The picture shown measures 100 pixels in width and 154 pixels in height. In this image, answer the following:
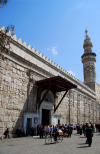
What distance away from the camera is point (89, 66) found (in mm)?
29250

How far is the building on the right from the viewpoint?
93.5 ft

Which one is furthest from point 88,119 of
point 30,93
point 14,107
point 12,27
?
point 12,27

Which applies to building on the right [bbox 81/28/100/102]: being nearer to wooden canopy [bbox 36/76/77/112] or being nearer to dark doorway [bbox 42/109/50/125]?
wooden canopy [bbox 36/76/77/112]

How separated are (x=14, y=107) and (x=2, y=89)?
168 centimetres

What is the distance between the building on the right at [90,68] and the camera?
28.5 meters

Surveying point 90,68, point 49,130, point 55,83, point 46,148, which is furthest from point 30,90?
point 90,68

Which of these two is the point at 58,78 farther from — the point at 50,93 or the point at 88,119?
the point at 88,119

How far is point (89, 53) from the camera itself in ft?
98.2

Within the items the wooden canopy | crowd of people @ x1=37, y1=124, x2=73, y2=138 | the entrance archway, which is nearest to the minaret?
the wooden canopy

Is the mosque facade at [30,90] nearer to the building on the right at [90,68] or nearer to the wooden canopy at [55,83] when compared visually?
the wooden canopy at [55,83]

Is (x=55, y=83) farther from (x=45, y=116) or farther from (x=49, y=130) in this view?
(x=49, y=130)

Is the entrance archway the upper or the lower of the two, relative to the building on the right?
lower

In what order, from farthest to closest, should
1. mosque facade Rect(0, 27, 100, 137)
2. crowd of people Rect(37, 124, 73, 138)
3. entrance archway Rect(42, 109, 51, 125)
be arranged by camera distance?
entrance archway Rect(42, 109, 51, 125) → mosque facade Rect(0, 27, 100, 137) → crowd of people Rect(37, 124, 73, 138)

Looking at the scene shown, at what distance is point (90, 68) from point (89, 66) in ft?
1.59
